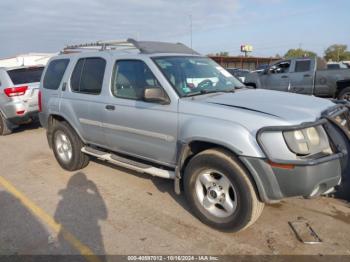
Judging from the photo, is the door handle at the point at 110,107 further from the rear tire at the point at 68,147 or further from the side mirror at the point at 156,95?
the rear tire at the point at 68,147

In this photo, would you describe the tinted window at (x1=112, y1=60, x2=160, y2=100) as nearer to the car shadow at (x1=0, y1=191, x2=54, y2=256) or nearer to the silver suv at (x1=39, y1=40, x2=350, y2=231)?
the silver suv at (x1=39, y1=40, x2=350, y2=231)

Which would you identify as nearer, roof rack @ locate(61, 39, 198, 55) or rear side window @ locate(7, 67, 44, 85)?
roof rack @ locate(61, 39, 198, 55)

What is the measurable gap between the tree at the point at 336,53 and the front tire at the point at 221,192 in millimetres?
78442

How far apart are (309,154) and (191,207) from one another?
1.46 metres

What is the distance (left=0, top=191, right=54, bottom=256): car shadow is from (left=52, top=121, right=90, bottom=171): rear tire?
125 cm

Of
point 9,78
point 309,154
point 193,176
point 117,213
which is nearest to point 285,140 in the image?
point 309,154

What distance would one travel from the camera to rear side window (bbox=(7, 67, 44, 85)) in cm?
898

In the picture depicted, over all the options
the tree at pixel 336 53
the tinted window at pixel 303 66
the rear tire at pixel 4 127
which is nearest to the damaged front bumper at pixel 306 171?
the rear tire at pixel 4 127

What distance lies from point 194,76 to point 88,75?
174 cm

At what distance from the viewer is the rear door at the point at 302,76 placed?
1193 cm

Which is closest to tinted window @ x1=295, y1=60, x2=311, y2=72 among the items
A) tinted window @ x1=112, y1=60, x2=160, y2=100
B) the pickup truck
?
the pickup truck

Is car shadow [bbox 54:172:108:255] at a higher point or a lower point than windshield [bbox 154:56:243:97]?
lower

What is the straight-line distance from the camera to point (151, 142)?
432 cm

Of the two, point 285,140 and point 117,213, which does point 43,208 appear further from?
point 285,140
